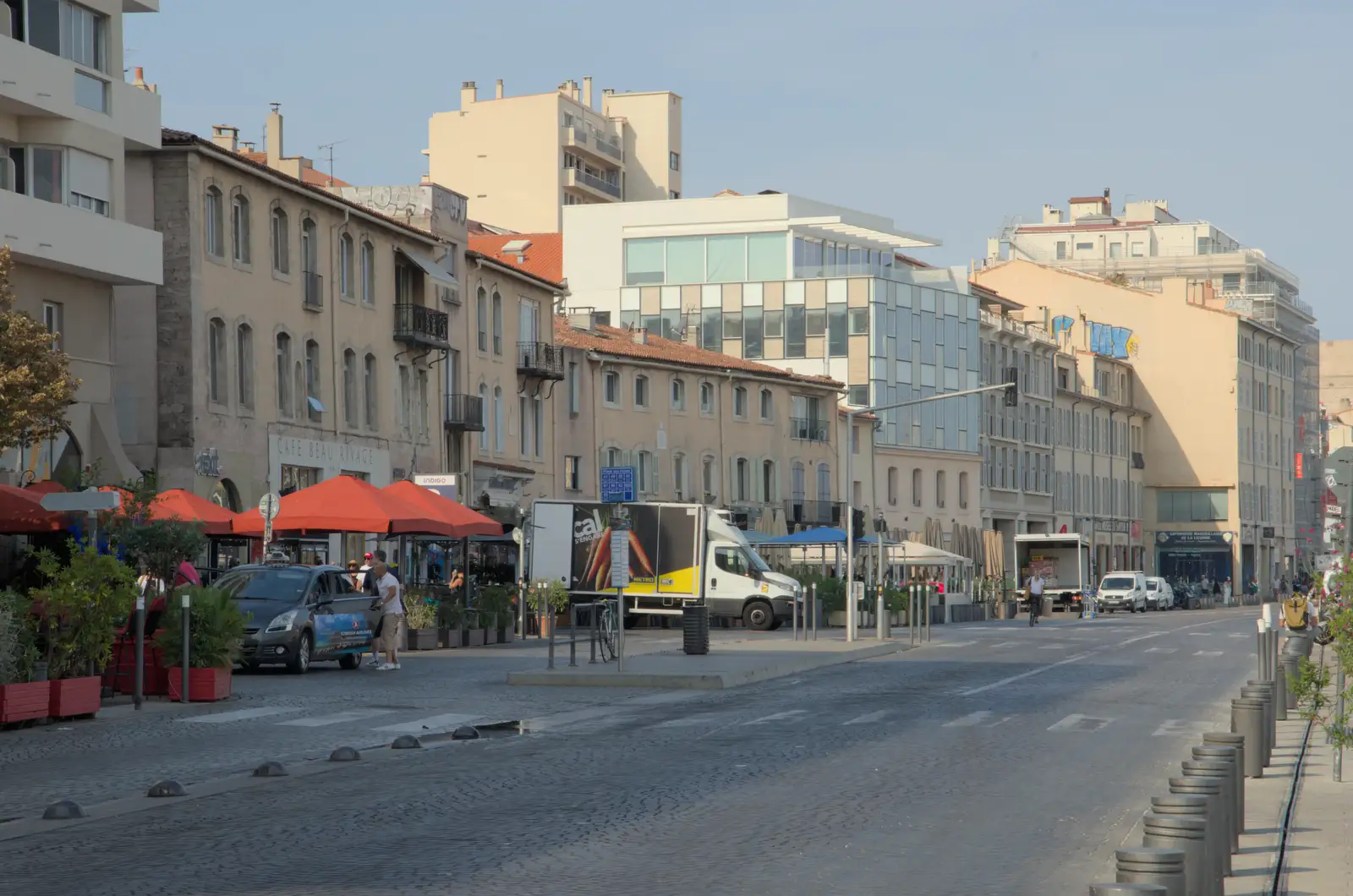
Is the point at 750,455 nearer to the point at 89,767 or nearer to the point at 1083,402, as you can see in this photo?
the point at 1083,402

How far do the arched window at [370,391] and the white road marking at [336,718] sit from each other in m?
29.8

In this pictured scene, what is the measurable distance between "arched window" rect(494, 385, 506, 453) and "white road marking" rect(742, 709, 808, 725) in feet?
125

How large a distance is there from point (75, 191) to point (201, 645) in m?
17.7

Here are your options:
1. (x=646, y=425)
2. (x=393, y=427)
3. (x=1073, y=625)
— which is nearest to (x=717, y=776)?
(x=393, y=427)

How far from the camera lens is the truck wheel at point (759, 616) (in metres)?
50.8

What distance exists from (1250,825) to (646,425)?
5683 centimetres

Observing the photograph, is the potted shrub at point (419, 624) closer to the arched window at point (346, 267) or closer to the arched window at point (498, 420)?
the arched window at point (346, 267)

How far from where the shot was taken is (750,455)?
75188mm

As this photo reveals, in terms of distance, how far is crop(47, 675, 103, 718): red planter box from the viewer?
20.0m

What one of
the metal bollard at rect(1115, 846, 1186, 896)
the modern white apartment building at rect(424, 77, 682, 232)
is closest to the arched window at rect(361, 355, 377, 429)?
the metal bollard at rect(1115, 846, 1186, 896)

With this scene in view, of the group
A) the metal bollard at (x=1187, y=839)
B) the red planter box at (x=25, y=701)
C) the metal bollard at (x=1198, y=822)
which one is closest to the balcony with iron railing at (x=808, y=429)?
the red planter box at (x=25, y=701)

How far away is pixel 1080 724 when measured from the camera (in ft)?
67.0

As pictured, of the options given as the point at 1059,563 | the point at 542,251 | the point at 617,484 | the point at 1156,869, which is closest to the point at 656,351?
the point at 617,484

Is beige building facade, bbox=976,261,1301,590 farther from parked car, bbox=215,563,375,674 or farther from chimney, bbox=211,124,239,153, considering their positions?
parked car, bbox=215,563,375,674
